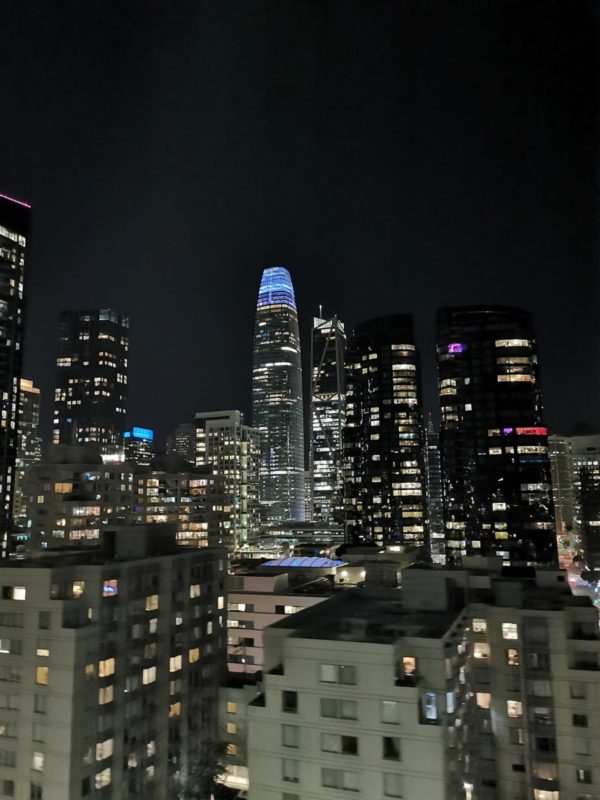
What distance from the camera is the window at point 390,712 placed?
16953mm

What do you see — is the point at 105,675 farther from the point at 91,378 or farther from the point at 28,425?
the point at 91,378

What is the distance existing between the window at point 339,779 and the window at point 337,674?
2.55 m

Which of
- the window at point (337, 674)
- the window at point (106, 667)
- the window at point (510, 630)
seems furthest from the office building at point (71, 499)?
the window at point (337, 674)

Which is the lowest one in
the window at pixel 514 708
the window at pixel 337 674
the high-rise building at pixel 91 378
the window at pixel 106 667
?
the window at pixel 514 708

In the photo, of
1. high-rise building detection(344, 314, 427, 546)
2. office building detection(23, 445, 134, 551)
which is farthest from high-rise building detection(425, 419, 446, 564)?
office building detection(23, 445, 134, 551)

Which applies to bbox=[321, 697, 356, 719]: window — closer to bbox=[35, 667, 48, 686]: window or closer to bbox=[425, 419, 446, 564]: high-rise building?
bbox=[35, 667, 48, 686]: window

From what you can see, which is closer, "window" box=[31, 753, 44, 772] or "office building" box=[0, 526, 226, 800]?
"window" box=[31, 753, 44, 772]

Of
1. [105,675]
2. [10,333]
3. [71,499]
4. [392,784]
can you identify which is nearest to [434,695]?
[392,784]

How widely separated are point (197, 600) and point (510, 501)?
2771 inches

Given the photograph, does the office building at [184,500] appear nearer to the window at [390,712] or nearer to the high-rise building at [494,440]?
the high-rise building at [494,440]

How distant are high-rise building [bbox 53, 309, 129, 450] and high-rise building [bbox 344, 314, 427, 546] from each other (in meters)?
81.6

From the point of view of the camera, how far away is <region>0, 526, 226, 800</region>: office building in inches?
925

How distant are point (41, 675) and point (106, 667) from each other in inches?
106

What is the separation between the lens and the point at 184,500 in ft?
293
